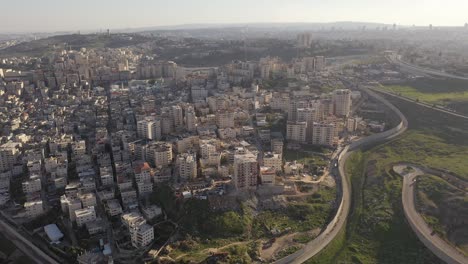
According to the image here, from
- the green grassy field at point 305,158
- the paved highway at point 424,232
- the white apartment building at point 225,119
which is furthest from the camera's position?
the white apartment building at point 225,119

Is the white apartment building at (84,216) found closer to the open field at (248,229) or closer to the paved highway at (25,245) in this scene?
the paved highway at (25,245)

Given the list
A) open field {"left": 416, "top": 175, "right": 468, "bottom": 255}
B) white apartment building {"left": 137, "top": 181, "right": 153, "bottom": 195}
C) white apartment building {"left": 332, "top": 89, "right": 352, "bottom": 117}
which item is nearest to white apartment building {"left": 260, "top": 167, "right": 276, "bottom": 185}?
white apartment building {"left": 137, "top": 181, "right": 153, "bottom": 195}

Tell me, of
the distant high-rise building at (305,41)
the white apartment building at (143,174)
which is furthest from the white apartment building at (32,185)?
the distant high-rise building at (305,41)

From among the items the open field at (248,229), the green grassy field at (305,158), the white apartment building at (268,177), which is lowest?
the open field at (248,229)

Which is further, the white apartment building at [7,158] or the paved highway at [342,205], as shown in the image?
the white apartment building at [7,158]

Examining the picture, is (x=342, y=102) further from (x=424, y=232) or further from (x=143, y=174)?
(x=143, y=174)

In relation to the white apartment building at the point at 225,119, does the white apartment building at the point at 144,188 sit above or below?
below

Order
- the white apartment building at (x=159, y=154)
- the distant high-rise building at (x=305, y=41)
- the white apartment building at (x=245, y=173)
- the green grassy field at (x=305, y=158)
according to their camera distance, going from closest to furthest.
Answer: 1. the white apartment building at (x=245, y=173)
2. the white apartment building at (x=159, y=154)
3. the green grassy field at (x=305, y=158)
4. the distant high-rise building at (x=305, y=41)

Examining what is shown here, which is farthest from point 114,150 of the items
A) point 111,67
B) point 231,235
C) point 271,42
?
point 271,42
